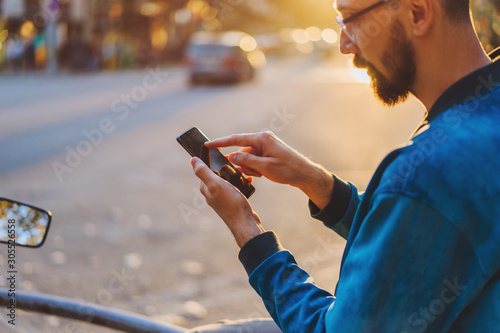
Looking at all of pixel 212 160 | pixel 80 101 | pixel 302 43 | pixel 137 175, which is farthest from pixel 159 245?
pixel 302 43

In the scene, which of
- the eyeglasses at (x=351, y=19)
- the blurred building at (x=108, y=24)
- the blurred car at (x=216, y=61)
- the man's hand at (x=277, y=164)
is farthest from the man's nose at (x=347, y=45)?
the blurred building at (x=108, y=24)

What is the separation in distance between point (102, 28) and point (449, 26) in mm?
35225

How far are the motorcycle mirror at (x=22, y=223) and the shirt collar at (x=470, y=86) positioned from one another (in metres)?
1.03

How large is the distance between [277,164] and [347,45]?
15.7 inches

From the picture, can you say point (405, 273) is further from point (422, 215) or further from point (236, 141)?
point (236, 141)

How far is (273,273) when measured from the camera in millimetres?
1401

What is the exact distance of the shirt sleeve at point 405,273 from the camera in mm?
1151

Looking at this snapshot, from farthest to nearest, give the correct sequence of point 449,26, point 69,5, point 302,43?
point 302,43 < point 69,5 < point 449,26

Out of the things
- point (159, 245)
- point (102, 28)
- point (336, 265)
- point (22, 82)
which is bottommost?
point (336, 265)

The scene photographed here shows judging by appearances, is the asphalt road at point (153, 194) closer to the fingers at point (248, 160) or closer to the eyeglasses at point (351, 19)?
the fingers at point (248, 160)

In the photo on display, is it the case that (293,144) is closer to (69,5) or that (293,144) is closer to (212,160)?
(212,160)

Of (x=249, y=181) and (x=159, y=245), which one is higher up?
(x=249, y=181)

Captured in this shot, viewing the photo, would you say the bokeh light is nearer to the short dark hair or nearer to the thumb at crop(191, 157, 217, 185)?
the thumb at crop(191, 157, 217, 185)

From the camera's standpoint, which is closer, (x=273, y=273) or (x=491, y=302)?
(x=491, y=302)
